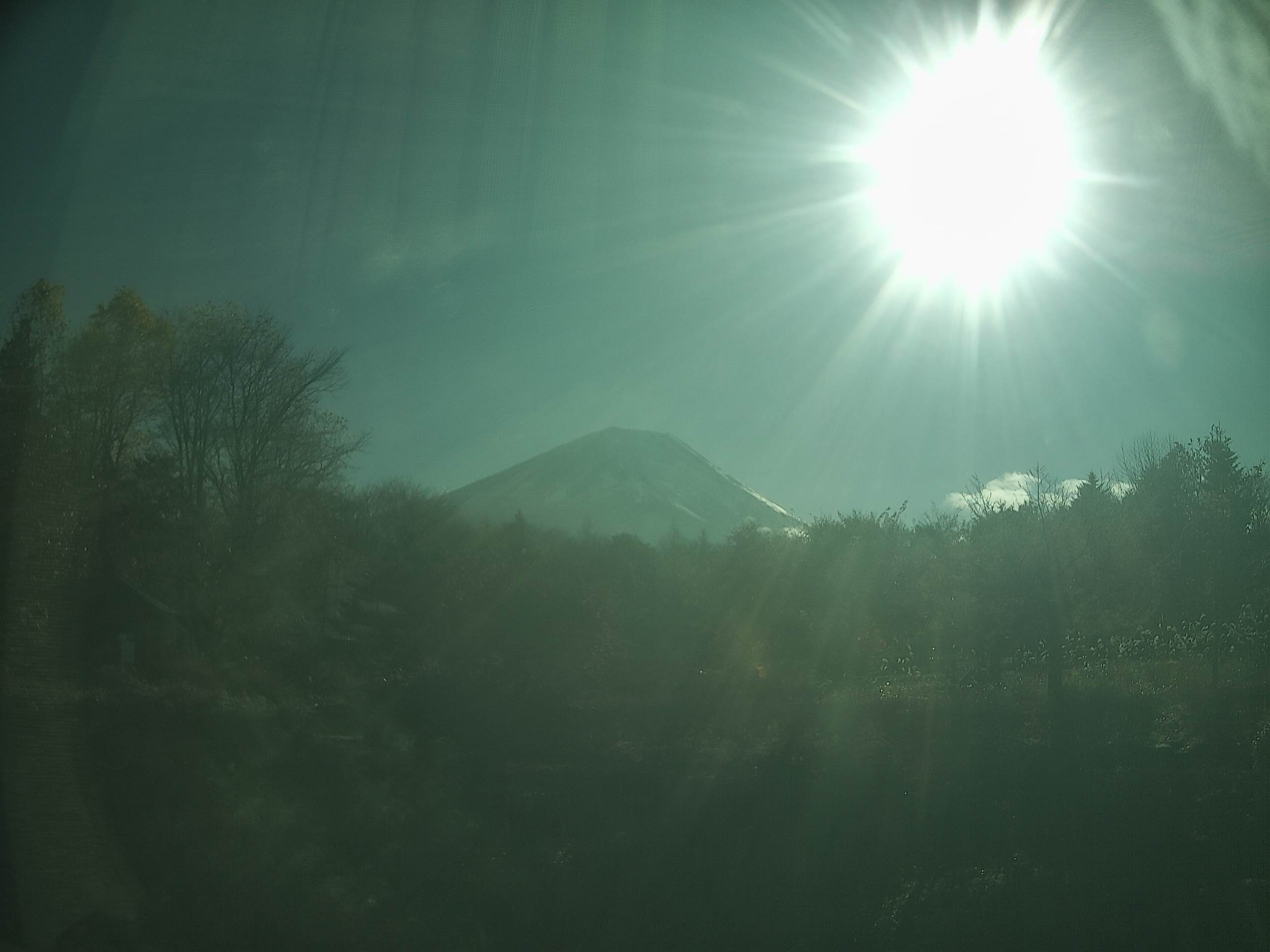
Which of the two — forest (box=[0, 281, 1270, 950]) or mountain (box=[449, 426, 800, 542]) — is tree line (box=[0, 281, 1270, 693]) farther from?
mountain (box=[449, 426, 800, 542])

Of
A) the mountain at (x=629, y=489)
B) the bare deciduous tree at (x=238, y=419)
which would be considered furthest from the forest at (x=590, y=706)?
the mountain at (x=629, y=489)

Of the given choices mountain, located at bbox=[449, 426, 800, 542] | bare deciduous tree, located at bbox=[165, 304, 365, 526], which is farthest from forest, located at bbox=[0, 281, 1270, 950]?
mountain, located at bbox=[449, 426, 800, 542]

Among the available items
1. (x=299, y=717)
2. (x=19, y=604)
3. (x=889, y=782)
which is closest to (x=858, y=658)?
(x=889, y=782)

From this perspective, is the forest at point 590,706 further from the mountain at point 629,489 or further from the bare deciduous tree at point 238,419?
the mountain at point 629,489

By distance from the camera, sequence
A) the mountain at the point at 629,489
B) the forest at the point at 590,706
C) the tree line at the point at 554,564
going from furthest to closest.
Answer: the mountain at the point at 629,489 → the tree line at the point at 554,564 → the forest at the point at 590,706

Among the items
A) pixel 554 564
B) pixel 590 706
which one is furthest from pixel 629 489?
pixel 590 706

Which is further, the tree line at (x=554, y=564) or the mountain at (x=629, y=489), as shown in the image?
the mountain at (x=629, y=489)

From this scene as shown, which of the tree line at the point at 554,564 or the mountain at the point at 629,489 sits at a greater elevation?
the mountain at the point at 629,489
